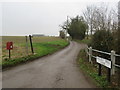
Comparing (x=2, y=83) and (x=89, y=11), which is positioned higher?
(x=89, y=11)

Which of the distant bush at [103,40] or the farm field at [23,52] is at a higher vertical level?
the distant bush at [103,40]

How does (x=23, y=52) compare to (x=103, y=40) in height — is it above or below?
below

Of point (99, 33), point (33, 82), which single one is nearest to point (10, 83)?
point (33, 82)

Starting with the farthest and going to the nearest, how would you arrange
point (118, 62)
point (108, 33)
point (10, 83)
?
point (108, 33) → point (118, 62) → point (10, 83)

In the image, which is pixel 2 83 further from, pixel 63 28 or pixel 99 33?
pixel 63 28

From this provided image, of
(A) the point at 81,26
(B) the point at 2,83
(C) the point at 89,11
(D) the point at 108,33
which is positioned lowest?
(B) the point at 2,83

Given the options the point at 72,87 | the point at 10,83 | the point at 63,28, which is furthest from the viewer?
the point at 63,28

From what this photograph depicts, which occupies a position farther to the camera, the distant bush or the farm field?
the distant bush

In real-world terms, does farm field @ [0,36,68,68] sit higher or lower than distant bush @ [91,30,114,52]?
lower

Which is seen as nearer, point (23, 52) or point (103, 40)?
point (103, 40)

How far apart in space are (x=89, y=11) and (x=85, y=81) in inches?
1575

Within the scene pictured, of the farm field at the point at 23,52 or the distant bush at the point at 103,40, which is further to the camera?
the distant bush at the point at 103,40

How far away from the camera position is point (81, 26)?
160 feet

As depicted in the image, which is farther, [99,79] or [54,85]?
[99,79]
